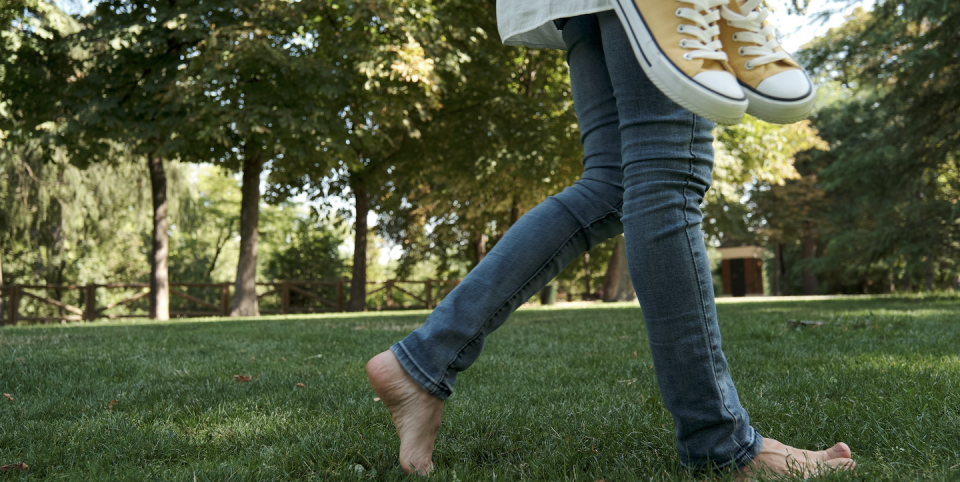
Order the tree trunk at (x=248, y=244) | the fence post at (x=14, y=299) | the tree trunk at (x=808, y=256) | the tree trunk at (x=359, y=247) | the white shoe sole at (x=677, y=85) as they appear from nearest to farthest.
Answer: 1. the white shoe sole at (x=677, y=85)
2. the tree trunk at (x=248, y=244)
3. the tree trunk at (x=359, y=247)
4. the fence post at (x=14, y=299)
5. the tree trunk at (x=808, y=256)

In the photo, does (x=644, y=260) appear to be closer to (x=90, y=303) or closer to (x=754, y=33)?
(x=754, y=33)

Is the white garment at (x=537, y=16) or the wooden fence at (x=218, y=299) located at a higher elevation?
the white garment at (x=537, y=16)

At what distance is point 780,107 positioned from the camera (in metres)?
A: 1.26

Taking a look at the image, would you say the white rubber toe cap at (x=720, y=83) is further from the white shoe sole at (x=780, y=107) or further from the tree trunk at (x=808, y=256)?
the tree trunk at (x=808, y=256)

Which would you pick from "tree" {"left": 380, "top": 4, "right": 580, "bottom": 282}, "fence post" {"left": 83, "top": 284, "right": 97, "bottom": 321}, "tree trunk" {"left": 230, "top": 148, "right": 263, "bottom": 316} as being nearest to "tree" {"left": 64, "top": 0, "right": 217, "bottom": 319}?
"tree trunk" {"left": 230, "top": 148, "right": 263, "bottom": 316}

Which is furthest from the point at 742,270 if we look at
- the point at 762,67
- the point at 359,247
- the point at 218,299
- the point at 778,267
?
the point at 762,67

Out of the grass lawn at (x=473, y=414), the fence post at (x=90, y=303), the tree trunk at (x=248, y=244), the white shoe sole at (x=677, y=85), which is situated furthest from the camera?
the fence post at (x=90, y=303)

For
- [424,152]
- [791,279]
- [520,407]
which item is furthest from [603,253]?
[520,407]

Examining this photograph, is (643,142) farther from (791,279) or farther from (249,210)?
(791,279)

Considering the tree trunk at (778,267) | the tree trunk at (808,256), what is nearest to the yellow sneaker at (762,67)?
the tree trunk at (808,256)

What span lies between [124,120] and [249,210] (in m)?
3.53

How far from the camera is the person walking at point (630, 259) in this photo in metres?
1.37

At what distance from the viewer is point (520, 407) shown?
7.95ft

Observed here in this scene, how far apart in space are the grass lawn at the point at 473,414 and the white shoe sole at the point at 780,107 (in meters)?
0.80
